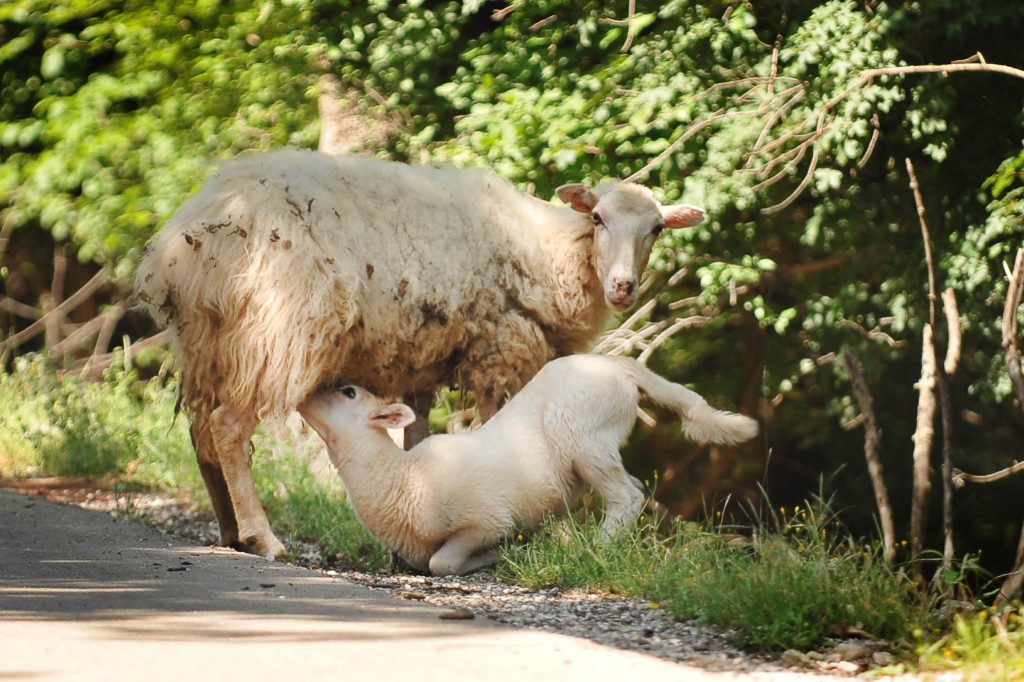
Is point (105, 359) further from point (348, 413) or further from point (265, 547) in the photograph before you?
point (348, 413)

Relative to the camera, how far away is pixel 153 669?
3889 millimetres

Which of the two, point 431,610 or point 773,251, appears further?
point 773,251

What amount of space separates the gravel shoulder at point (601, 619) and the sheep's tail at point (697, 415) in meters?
1.22

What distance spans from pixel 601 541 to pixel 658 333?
4648 mm

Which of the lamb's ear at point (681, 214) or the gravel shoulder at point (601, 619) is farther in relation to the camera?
the lamb's ear at point (681, 214)

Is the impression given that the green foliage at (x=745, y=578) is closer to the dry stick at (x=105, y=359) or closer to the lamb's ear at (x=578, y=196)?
the lamb's ear at (x=578, y=196)

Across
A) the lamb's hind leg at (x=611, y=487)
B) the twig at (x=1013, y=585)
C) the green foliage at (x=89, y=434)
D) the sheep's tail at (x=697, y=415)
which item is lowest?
the green foliage at (x=89, y=434)

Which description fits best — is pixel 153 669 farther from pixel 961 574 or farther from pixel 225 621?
pixel 961 574

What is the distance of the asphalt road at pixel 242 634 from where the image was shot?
3932mm

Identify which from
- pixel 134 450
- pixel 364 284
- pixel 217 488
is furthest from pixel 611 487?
pixel 134 450

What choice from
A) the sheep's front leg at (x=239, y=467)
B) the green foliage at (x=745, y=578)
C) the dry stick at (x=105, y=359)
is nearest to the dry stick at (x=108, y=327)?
the dry stick at (x=105, y=359)

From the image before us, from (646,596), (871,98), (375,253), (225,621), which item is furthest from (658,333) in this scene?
(225,621)

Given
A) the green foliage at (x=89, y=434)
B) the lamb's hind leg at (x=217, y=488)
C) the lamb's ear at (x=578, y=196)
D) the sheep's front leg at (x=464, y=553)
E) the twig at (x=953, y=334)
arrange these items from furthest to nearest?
the green foliage at (x=89, y=434) → the lamb's ear at (x=578, y=196) → the lamb's hind leg at (x=217, y=488) → the sheep's front leg at (x=464, y=553) → the twig at (x=953, y=334)

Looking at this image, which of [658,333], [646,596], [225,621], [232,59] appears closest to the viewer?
[225,621]
